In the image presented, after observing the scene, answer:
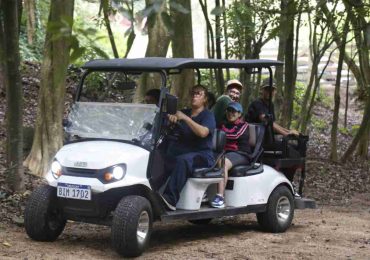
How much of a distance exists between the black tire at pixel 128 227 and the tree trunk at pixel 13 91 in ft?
8.99

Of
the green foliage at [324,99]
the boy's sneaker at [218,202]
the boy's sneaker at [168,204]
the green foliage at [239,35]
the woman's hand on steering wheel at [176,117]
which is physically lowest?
the green foliage at [324,99]

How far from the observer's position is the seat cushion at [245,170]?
7.56 m

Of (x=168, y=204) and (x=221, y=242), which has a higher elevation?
(x=168, y=204)

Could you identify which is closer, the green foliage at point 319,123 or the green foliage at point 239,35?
the green foliage at point 239,35

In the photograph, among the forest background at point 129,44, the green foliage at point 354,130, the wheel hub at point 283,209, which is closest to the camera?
the forest background at point 129,44

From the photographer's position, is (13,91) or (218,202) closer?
(218,202)

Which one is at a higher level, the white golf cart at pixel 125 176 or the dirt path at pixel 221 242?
the white golf cart at pixel 125 176

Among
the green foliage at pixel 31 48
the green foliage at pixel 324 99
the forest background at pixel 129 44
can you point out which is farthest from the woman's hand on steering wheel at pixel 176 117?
the green foliage at pixel 324 99

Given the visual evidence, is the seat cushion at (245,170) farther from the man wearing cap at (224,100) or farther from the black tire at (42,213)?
the black tire at (42,213)

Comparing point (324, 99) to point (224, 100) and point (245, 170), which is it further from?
point (245, 170)

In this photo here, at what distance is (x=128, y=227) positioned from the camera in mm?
6035

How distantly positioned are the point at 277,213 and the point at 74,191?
2.80 m

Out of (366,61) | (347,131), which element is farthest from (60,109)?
(347,131)

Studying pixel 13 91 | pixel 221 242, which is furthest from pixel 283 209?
pixel 13 91
